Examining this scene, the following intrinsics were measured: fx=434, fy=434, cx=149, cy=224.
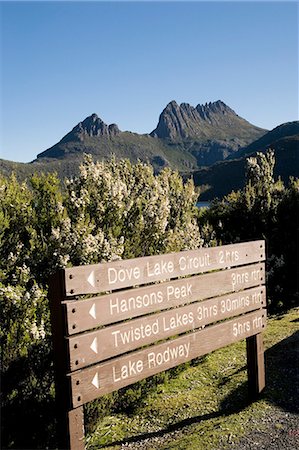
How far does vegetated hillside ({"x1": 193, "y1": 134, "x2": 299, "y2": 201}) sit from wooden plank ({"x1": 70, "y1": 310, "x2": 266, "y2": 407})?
150 metres

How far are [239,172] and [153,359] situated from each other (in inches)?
7191

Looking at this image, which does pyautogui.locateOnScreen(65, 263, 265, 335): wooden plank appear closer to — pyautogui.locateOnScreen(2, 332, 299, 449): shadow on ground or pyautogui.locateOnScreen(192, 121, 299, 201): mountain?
pyautogui.locateOnScreen(2, 332, 299, 449): shadow on ground

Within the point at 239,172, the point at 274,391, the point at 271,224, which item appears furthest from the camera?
the point at 239,172

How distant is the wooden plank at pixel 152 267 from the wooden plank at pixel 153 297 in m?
0.10

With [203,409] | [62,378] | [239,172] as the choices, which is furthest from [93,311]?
[239,172]

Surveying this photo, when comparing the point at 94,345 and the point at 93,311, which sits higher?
the point at 93,311

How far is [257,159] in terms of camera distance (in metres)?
18.8

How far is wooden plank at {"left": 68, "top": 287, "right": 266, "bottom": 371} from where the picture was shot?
428 centimetres

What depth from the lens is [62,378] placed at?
421cm

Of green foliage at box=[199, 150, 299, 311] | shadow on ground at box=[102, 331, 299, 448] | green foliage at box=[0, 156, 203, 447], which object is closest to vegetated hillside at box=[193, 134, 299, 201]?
green foliage at box=[199, 150, 299, 311]

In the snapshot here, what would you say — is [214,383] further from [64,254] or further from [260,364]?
[64,254]

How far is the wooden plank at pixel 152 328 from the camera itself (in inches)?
169

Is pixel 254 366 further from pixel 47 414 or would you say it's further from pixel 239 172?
pixel 239 172

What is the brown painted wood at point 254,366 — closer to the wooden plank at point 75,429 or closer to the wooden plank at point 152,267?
the wooden plank at point 152,267
